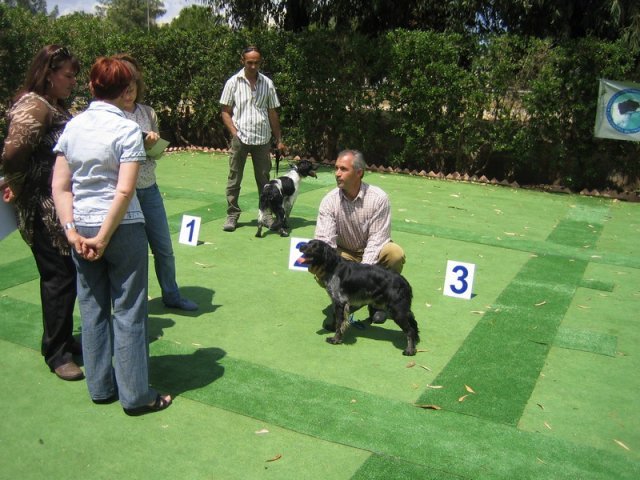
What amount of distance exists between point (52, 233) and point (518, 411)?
9.55 ft

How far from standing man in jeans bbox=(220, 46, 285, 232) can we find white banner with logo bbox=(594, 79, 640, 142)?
5991mm

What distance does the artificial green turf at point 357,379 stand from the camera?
325 centimetres

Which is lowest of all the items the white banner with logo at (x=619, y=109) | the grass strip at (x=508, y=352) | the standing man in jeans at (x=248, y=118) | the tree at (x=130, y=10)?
the grass strip at (x=508, y=352)

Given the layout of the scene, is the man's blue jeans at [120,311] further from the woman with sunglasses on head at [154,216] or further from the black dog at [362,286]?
the black dog at [362,286]

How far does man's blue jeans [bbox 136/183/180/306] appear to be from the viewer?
4.79 m

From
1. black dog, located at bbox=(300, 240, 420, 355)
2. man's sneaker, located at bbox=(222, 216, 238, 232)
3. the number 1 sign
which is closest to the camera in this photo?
black dog, located at bbox=(300, 240, 420, 355)

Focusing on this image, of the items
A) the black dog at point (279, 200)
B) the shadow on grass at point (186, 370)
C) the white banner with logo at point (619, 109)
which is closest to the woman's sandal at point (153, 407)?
the shadow on grass at point (186, 370)

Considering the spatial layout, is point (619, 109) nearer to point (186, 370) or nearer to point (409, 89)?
point (409, 89)

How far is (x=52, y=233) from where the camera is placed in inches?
149

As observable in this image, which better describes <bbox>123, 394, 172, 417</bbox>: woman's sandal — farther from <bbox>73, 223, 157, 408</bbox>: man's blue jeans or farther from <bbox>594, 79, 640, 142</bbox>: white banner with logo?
<bbox>594, 79, 640, 142</bbox>: white banner with logo

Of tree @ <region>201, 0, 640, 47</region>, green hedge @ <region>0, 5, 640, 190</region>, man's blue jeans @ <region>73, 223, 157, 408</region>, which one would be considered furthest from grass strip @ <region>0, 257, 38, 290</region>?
tree @ <region>201, 0, 640, 47</region>

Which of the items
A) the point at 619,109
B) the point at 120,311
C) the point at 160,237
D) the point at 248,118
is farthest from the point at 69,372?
the point at 619,109

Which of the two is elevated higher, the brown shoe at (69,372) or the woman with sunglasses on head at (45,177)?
the woman with sunglasses on head at (45,177)

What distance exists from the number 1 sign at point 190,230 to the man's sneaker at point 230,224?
78 centimetres
